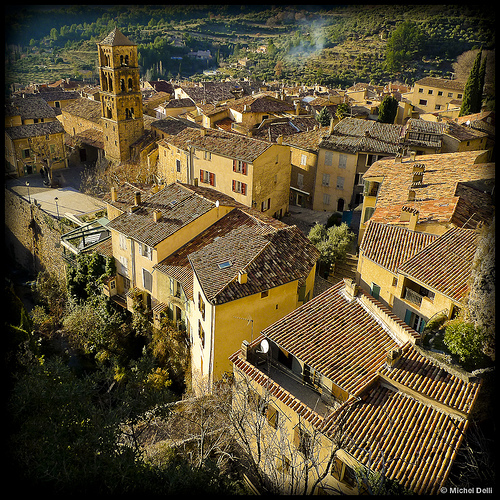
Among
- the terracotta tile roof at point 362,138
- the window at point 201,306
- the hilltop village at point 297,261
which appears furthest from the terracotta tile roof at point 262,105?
the window at point 201,306

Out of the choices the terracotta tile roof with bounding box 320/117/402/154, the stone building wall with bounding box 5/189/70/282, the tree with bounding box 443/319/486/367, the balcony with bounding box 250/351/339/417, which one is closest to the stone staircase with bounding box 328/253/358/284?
the terracotta tile roof with bounding box 320/117/402/154

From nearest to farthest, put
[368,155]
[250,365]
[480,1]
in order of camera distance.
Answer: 1. [480,1]
2. [250,365]
3. [368,155]

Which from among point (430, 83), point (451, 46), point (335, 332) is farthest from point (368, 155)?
point (451, 46)

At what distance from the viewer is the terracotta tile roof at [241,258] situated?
15312 mm

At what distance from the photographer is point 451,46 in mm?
62688

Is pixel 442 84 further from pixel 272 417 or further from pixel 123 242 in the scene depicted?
pixel 272 417

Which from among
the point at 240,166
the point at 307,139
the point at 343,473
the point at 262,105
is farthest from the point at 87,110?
the point at 343,473

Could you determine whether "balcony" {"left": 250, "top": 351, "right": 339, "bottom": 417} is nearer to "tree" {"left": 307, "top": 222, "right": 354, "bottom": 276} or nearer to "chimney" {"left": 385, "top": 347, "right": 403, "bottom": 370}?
"chimney" {"left": 385, "top": 347, "right": 403, "bottom": 370}

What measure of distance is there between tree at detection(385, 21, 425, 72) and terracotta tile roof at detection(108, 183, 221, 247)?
5525 centimetres

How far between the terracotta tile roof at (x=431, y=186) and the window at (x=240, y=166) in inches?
284

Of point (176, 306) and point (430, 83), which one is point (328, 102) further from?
point (176, 306)

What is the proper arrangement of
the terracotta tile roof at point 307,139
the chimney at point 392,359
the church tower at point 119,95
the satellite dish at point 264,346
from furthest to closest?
the church tower at point 119,95 → the terracotta tile roof at point 307,139 → the satellite dish at point 264,346 → the chimney at point 392,359

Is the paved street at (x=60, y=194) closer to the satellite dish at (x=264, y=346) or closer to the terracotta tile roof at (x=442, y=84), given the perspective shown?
the satellite dish at (x=264, y=346)

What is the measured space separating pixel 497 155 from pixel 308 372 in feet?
28.5
